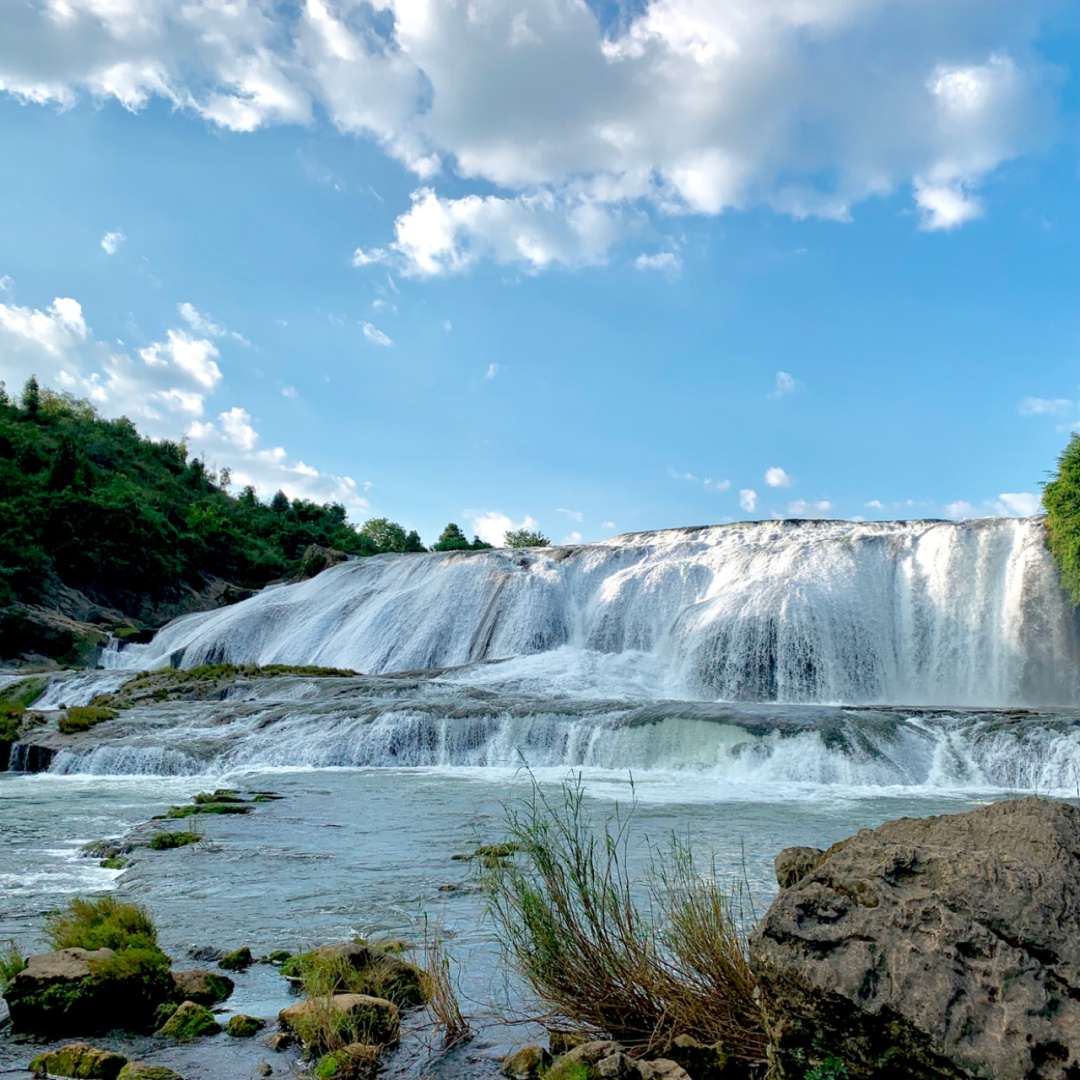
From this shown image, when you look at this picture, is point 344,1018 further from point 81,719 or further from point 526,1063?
point 81,719

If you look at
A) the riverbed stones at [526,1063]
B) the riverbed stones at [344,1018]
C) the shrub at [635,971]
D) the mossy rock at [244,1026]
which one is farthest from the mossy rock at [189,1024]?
the shrub at [635,971]

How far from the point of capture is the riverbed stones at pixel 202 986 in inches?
197

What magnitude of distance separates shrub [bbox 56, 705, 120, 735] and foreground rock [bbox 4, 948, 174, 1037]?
16280 mm

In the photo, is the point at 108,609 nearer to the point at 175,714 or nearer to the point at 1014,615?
the point at 175,714

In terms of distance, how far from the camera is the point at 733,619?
93.8 feet

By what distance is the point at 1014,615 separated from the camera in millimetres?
26594

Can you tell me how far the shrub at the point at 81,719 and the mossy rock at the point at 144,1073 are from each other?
1745 cm

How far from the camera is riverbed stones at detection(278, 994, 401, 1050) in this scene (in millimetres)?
4293

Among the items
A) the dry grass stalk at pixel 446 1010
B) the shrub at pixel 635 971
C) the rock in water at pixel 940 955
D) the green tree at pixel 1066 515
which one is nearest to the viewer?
the rock in water at pixel 940 955

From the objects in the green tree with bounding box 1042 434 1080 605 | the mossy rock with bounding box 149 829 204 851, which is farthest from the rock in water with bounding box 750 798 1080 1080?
the green tree with bounding box 1042 434 1080 605

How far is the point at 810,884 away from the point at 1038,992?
2.74ft

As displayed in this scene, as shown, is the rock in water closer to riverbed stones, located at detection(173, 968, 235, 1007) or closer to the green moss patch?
riverbed stones, located at detection(173, 968, 235, 1007)

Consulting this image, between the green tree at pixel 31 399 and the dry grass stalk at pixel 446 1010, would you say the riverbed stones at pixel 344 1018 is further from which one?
the green tree at pixel 31 399

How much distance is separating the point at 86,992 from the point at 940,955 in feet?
14.0
